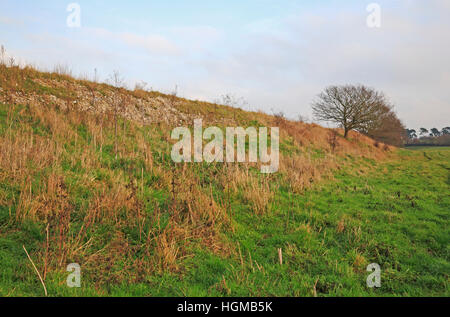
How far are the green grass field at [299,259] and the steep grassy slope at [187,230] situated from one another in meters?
0.02

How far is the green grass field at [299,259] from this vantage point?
3005 mm

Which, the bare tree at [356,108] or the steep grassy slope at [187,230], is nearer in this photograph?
the steep grassy slope at [187,230]

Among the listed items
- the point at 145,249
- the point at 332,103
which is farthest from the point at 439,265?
the point at 332,103

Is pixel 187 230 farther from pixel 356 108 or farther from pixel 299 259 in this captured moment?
pixel 356 108

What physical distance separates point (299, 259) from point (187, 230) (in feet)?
6.41

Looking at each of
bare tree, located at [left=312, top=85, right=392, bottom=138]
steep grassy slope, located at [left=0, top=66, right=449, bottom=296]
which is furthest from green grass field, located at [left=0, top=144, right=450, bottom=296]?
bare tree, located at [left=312, top=85, right=392, bottom=138]

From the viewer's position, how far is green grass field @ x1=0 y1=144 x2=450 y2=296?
9.86ft

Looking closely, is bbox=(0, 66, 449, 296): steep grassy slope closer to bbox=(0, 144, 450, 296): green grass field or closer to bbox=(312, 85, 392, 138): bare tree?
bbox=(0, 144, 450, 296): green grass field

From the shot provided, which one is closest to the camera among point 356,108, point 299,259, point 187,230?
point 299,259

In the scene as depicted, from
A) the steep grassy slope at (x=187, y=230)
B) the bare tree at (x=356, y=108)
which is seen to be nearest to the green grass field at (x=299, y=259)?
the steep grassy slope at (x=187, y=230)

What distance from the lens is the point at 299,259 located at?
3.90 meters

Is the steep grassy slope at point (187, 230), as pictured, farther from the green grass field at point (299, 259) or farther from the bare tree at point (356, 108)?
the bare tree at point (356, 108)

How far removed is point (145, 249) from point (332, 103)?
30504 mm

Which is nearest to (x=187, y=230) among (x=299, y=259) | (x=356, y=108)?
(x=299, y=259)
